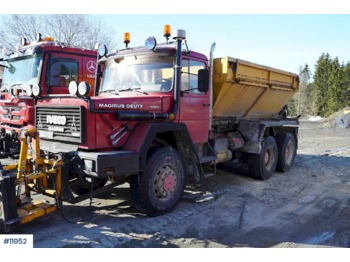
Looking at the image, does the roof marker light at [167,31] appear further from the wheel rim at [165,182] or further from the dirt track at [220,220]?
the dirt track at [220,220]

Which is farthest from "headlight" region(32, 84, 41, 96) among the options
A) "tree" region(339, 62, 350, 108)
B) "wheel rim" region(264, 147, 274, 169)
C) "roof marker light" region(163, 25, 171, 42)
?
"tree" region(339, 62, 350, 108)

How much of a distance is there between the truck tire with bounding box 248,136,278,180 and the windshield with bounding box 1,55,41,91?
5247mm

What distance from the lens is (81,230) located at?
4352 mm

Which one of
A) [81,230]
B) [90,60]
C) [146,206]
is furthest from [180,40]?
[90,60]

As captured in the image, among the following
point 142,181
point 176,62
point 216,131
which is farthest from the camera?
point 216,131

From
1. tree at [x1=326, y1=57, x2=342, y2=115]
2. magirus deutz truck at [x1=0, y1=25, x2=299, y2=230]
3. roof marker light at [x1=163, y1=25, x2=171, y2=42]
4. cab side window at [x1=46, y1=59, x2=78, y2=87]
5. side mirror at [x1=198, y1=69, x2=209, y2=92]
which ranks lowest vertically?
magirus deutz truck at [x1=0, y1=25, x2=299, y2=230]

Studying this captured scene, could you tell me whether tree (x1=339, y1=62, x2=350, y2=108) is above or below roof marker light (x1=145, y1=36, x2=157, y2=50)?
above

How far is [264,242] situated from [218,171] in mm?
3999

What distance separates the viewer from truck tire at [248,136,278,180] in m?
7.50

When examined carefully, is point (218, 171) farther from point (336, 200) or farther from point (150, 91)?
point (150, 91)

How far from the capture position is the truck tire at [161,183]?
4.70 meters

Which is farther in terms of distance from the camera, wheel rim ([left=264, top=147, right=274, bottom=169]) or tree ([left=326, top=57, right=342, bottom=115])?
tree ([left=326, top=57, right=342, bottom=115])

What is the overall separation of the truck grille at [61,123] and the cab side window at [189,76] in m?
1.81

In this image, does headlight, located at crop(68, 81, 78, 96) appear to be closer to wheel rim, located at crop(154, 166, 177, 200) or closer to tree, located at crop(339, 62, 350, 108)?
wheel rim, located at crop(154, 166, 177, 200)
